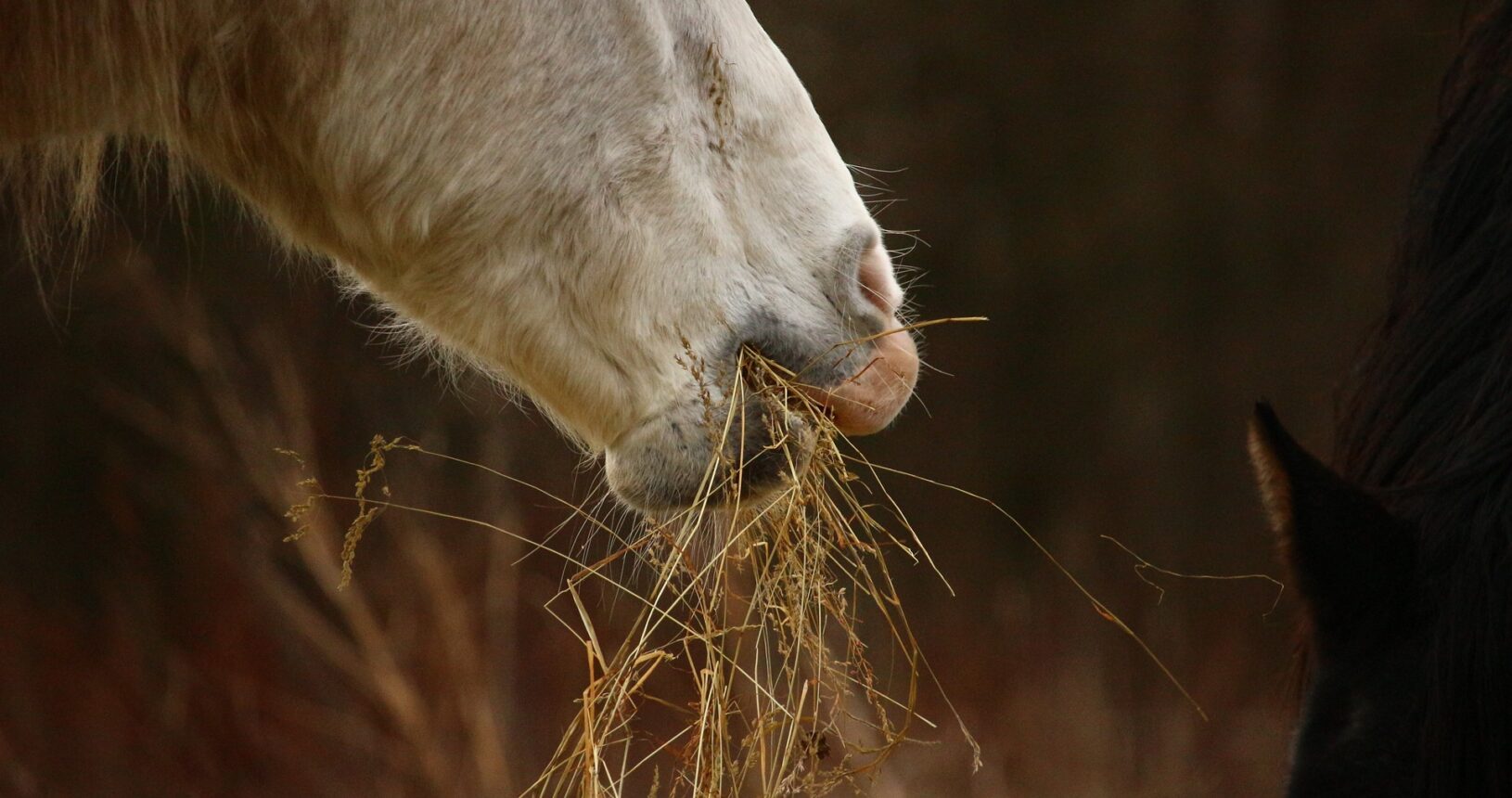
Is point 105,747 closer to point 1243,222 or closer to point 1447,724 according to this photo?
point 1447,724

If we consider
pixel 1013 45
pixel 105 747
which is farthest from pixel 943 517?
pixel 105 747

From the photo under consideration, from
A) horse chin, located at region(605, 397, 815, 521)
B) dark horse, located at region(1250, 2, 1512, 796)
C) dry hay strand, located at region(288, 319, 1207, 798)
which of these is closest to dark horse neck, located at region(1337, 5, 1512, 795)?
dark horse, located at region(1250, 2, 1512, 796)

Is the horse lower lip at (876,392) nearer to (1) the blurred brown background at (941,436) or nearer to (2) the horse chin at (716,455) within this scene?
(2) the horse chin at (716,455)

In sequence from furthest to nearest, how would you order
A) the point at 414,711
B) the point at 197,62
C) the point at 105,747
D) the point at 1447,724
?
the point at 105,747
the point at 414,711
the point at 197,62
the point at 1447,724

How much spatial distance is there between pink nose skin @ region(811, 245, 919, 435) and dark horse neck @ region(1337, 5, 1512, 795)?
1.43 feet

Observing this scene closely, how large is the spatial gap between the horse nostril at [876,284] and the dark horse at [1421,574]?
44 cm

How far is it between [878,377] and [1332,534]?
46 cm

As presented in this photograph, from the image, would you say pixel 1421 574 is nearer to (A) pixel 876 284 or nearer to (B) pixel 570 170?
(A) pixel 876 284

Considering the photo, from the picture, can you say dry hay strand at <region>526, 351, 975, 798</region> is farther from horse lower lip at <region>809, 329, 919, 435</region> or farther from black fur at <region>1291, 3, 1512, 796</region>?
black fur at <region>1291, 3, 1512, 796</region>

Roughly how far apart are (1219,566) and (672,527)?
352cm

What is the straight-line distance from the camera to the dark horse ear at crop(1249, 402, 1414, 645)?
3.01 feet

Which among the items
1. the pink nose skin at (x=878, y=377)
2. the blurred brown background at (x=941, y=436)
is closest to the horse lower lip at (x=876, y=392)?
the pink nose skin at (x=878, y=377)

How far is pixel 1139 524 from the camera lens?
452cm

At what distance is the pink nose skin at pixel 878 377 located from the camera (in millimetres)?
1263
